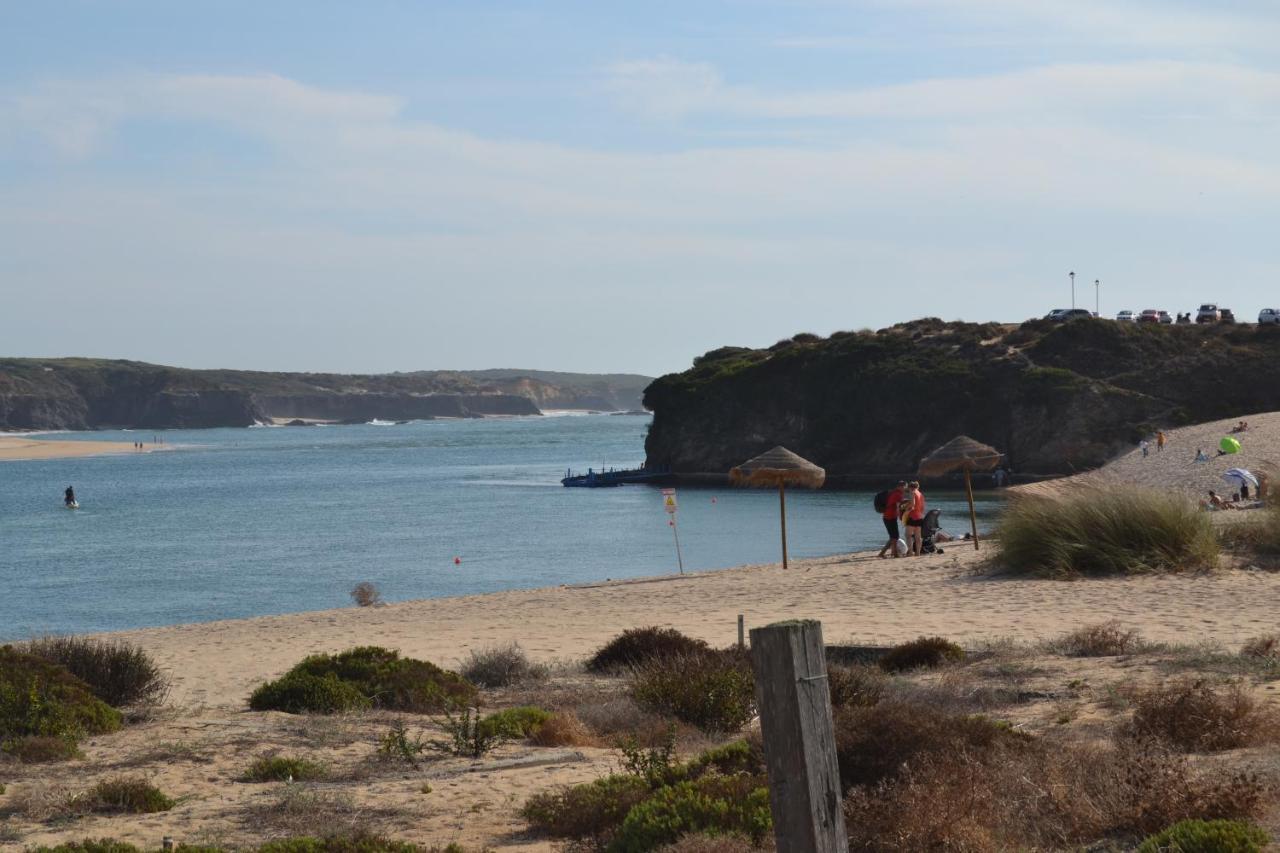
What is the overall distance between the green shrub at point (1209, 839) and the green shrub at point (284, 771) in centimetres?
495

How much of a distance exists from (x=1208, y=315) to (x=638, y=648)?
85963mm

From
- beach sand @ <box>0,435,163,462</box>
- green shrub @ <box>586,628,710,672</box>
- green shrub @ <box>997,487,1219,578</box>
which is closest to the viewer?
green shrub @ <box>586,628,710,672</box>

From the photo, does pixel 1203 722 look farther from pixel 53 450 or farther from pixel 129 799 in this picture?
pixel 53 450

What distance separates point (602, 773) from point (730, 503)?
58.3 m

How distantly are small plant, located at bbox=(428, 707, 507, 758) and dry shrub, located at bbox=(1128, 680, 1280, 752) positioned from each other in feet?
13.1

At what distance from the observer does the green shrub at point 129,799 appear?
7496 mm

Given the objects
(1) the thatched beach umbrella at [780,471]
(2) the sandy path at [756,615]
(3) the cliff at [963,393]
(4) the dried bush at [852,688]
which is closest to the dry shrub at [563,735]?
(4) the dried bush at [852,688]

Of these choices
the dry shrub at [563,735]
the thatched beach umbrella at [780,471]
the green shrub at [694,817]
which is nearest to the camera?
the green shrub at [694,817]

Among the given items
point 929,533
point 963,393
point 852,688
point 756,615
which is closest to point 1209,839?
point 852,688

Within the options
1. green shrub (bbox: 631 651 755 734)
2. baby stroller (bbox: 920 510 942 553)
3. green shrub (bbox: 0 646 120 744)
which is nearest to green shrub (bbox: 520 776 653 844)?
green shrub (bbox: 631 651 755 734)

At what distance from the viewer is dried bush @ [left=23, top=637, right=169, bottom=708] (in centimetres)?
1132

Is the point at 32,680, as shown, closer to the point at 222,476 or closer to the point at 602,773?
the point at 602,773

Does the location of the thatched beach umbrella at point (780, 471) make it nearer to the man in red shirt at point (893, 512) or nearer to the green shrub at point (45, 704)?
the man in red shirt at point (893, 512)

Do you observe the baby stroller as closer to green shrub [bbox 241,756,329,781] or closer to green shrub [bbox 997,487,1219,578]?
green shrub [bbox 997,487,1219,578]
